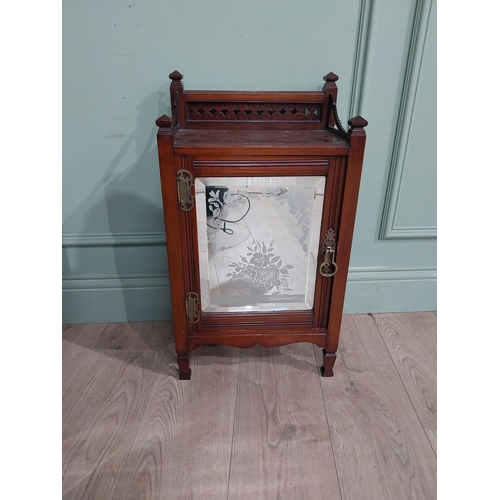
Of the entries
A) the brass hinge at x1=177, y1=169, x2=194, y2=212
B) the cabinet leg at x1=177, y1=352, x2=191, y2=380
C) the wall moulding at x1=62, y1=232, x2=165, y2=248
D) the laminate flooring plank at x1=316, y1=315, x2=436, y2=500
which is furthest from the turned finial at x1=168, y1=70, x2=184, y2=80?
the laminate flooring plank at x1=316, y1=315, x2=436, y2=500

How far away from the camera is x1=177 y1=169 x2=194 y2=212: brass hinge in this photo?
77 cm

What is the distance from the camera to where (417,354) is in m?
1.10

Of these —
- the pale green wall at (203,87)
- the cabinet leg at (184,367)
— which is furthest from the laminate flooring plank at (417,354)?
the cabinet leg at (184,367)

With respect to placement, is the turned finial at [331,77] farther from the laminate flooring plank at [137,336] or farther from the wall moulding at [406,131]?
the laminate flooring plank at [137,336]

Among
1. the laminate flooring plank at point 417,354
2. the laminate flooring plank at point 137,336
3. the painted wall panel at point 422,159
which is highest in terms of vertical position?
the painted wall panel at point 422,159

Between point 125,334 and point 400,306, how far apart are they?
2.89 ft

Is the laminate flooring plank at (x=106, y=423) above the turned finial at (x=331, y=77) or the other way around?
the other way around

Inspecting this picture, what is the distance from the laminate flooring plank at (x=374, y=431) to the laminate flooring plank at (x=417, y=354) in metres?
0.02

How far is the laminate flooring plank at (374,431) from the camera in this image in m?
0.76

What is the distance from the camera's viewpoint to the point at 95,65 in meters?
0.95

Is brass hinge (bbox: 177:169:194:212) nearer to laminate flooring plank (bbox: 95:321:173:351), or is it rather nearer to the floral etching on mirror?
the floral etching on mirror

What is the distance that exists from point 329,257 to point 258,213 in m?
0.19

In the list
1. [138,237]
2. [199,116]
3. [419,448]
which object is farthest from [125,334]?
[419,448]

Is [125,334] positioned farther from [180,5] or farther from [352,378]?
[180,5]
